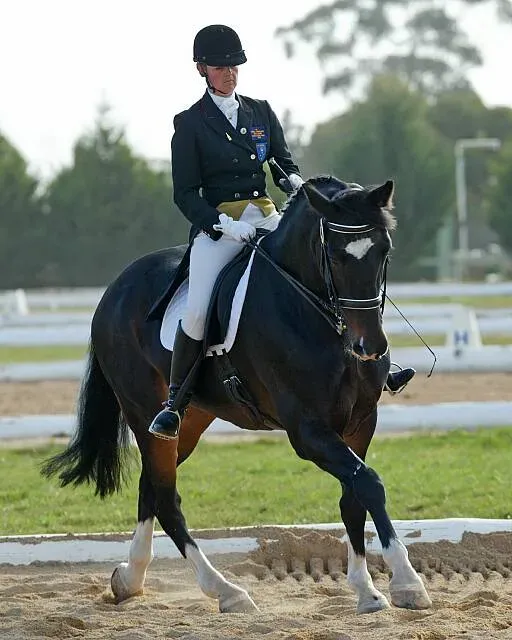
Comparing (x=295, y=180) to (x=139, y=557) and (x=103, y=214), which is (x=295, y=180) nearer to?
(x=139, y=557)

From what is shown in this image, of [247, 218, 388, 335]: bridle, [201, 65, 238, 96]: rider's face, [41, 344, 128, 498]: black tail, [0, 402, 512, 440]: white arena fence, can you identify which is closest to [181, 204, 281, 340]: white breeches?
[247, 218, 388, 335]: bridle

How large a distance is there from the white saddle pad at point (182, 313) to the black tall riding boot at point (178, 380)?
112 mm

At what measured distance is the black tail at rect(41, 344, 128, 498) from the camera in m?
8.25

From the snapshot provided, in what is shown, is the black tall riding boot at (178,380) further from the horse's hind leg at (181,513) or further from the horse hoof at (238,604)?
the horse hoof at (238,604)

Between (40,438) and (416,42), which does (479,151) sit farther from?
(40,438)

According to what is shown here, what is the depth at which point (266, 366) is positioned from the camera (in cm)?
659

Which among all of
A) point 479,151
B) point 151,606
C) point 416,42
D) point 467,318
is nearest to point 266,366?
point 151,606

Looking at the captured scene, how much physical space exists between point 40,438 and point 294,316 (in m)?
7.55

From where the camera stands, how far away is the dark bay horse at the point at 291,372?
5910mm

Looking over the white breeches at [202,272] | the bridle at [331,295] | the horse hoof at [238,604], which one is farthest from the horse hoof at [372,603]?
the white breeches at [202,272]

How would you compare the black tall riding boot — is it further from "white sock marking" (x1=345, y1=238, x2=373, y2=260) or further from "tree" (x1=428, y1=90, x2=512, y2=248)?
"tree" (x1=428, y1=90, x2=512, y2=248)

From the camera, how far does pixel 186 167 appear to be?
23.1 feet

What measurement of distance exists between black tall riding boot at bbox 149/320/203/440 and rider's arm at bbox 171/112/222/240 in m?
0.64

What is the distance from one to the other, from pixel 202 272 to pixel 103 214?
48.5 metres
